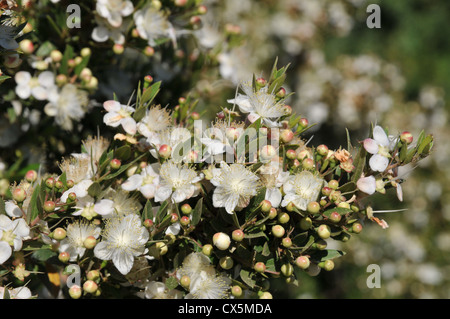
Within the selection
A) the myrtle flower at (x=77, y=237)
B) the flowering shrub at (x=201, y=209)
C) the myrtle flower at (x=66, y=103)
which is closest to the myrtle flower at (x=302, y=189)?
the flowering shrub at (x=201, y=209)

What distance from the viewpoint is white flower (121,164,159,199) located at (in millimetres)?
1136

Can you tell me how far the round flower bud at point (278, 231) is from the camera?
1.09m

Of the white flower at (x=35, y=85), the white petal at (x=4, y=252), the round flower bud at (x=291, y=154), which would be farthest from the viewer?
the white flower at (x=35, y=85)

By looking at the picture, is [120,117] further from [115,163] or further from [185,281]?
[185,281]

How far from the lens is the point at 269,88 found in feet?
4.08

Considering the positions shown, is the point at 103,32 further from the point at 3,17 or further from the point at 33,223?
the point at 33,223

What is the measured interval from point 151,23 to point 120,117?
1.32ft

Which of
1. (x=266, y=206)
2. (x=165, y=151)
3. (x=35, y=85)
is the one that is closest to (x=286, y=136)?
(x=266, y=206)

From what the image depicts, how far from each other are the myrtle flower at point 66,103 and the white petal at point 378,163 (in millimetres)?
854

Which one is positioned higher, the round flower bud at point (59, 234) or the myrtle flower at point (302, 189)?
the myrtle flower at point (302, 189)

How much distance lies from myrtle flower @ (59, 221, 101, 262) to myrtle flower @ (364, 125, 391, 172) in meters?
0.66

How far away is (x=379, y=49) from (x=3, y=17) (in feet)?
Result: 10.5

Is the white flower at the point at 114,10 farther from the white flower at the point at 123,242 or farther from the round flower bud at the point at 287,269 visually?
the round flower bud at the point at 287,269

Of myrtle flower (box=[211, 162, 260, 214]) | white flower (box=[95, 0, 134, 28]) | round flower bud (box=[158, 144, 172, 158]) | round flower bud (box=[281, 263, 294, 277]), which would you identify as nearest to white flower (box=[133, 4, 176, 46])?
white flower (box=[95, 0, 134, 28])
